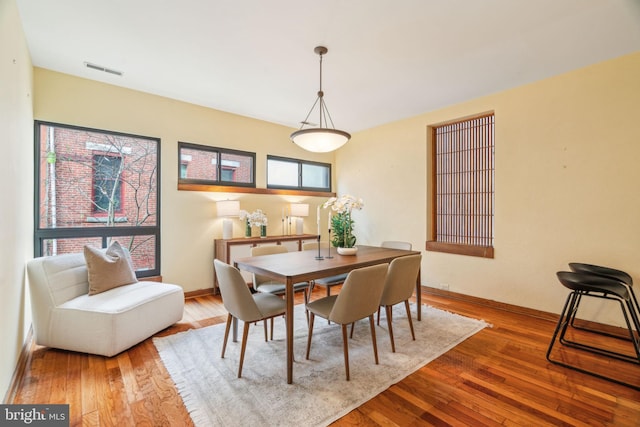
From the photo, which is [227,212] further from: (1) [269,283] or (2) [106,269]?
(2) [106,269]

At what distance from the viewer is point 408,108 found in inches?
171

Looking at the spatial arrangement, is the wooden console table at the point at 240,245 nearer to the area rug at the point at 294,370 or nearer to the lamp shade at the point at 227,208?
the lamp shade at the point at 227,208

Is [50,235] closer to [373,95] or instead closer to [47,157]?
[47,157]

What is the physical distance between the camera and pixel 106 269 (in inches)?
111

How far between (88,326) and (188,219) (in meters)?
1.92

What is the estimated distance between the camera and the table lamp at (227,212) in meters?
4.25

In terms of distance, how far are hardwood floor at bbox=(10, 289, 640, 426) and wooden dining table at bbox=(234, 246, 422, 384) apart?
2.40 feet

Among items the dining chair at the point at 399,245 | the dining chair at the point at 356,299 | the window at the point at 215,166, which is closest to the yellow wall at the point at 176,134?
the window at the point at 215,166

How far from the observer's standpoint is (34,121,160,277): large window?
3.21m

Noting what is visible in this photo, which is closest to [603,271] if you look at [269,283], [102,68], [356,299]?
[356,299]

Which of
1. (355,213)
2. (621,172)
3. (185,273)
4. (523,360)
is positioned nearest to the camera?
(523,360)

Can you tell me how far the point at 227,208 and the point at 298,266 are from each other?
2.22 m

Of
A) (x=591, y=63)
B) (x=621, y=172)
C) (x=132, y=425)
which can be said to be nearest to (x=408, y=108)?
(x=591, y=63)

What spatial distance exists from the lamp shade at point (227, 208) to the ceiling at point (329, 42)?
1.48 m
